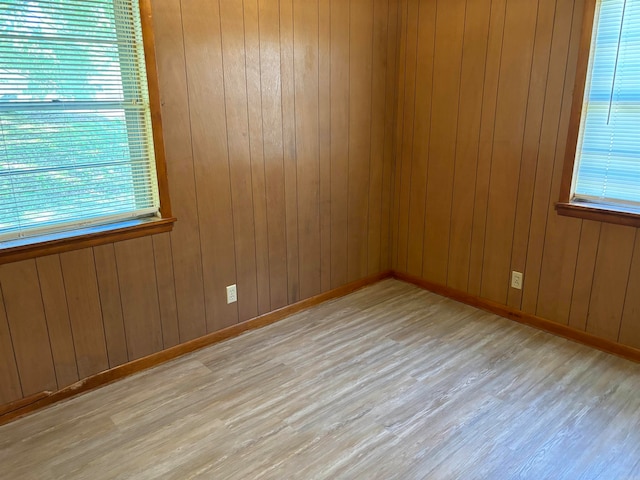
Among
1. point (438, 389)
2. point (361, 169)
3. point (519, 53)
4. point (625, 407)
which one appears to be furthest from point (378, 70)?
point (625, 407)

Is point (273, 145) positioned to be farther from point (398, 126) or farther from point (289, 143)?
point (398, 126)

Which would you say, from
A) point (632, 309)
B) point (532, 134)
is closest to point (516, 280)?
point (632, 309)

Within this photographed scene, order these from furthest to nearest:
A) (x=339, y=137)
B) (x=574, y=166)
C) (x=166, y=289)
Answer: (x=339, y=137), (x=574, y=166), (x=166, y=289)

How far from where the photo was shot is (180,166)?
8.36ft

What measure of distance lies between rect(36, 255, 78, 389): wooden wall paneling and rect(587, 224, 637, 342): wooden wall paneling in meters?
2.95

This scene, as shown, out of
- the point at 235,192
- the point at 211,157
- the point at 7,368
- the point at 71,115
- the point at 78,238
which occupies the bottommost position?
the point at 7,368

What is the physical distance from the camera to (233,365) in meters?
2.67

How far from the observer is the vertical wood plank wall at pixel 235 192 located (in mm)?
2305

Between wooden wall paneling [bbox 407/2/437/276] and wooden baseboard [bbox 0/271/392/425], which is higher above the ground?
wooden wall paneling [bbox 407/2/437/276]

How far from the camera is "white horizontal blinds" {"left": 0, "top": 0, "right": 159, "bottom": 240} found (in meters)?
2.00

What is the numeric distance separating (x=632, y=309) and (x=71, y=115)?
3147 mm

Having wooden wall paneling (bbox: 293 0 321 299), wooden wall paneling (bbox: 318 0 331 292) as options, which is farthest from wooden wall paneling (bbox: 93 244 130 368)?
wooden wall paneling (bbox: 318 0 331 292)

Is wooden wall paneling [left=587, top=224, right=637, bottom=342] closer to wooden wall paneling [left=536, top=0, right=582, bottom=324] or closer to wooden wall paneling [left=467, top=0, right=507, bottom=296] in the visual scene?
wooden wall paneling [left=536, top=0, right=582, bottom=324]

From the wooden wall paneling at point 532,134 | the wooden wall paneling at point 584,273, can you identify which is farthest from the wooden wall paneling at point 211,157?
the wooden wall paneling at point 584,273
